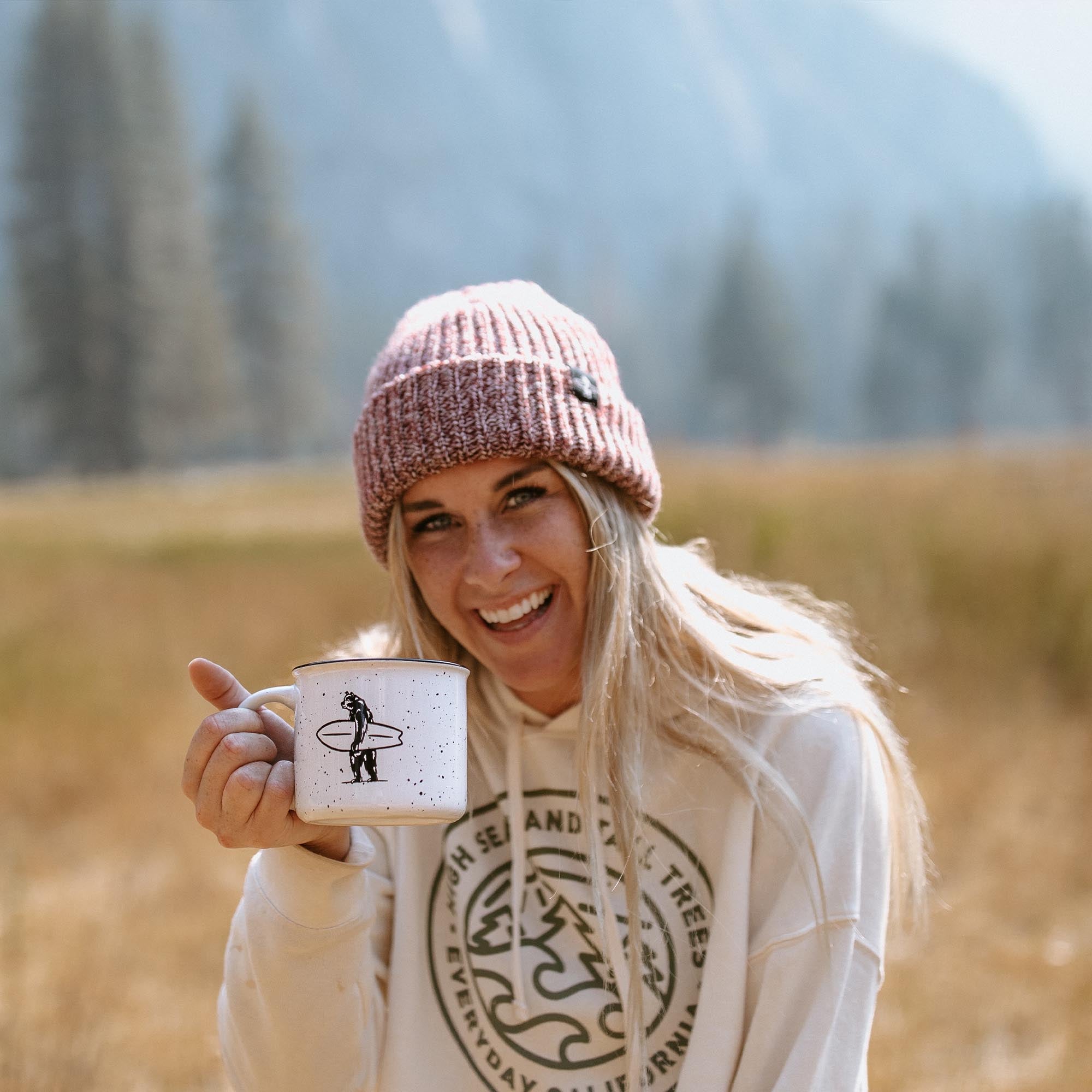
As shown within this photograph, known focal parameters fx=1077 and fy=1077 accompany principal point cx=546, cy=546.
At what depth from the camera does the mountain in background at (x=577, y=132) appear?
9.78 meters

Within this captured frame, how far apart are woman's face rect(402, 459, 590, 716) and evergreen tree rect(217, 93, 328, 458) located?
6703 millimetres

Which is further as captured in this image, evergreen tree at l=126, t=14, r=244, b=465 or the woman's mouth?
evergreen tree at l=126, t=14, r=244, b=465

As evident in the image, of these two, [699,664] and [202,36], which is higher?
[202,36]

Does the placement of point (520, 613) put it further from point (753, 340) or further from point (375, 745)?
point (753, 340)

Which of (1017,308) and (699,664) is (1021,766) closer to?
(699,664)

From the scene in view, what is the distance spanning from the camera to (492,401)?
4.64 ft

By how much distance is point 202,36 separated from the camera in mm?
8414

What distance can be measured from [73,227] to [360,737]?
268 inches

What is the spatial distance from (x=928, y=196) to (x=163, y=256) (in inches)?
518

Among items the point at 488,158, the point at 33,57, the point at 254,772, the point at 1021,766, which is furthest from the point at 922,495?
the point at 488,158

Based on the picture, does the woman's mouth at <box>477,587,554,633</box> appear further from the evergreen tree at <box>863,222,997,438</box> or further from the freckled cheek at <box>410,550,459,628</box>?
the evergreen tree at <box>863,222,997,438</box>

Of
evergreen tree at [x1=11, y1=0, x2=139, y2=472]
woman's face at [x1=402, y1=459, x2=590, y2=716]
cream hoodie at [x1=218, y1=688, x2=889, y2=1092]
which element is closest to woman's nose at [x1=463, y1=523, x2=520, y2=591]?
woman's face at [x1=402, y1=459, x2=590, y2=716]

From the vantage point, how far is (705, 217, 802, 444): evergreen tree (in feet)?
44.5

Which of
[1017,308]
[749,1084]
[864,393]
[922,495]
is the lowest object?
[749,1084]
